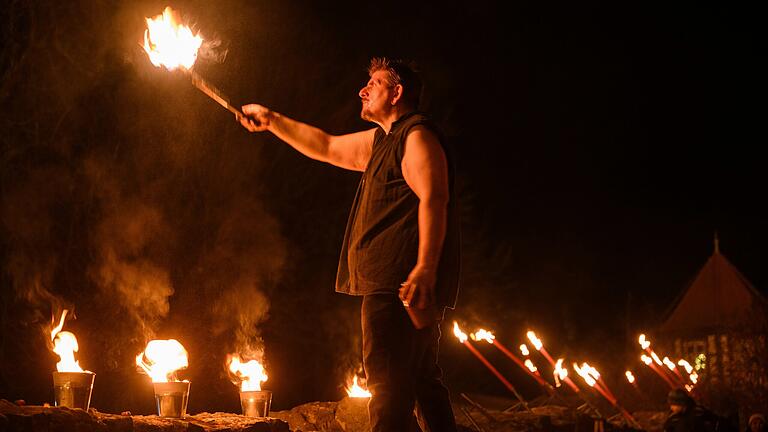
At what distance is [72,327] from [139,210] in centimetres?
205

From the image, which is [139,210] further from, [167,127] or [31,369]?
[31,369]

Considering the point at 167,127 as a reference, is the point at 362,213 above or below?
below

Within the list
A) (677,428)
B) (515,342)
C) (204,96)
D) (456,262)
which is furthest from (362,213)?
(515,342)

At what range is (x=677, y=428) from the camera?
8.62 metres

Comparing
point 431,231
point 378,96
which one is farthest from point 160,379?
point 431,231

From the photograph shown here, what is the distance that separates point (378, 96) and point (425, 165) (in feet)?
1.87

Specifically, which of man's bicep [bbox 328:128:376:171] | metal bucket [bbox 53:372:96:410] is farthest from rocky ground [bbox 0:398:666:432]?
man's bicep [bbox 328:128:376:171]

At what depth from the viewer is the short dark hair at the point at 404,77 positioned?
3480 millimetres

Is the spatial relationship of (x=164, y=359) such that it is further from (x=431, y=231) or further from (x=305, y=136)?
(x=431, y=231)

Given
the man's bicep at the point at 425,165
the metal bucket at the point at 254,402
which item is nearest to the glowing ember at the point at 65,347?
the metal bucket at the point at 254,402

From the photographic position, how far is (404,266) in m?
3.05

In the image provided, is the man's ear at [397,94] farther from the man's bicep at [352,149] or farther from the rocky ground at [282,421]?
the rocky ground at [282,421]

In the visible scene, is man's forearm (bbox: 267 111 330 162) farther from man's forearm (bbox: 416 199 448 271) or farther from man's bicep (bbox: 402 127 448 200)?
man's forearm (bbox: 416 199 448 271)

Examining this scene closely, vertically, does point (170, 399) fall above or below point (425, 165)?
below
